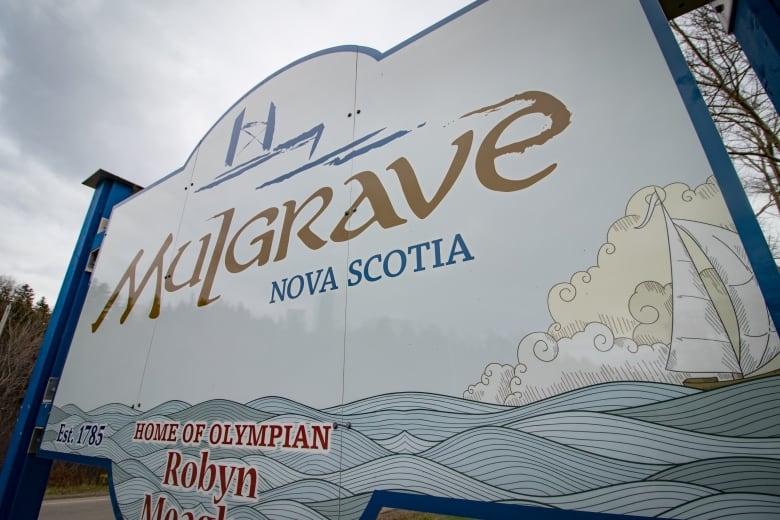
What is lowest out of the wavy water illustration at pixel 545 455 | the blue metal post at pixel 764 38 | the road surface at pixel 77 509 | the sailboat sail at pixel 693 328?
the road surface at pixel 77 509

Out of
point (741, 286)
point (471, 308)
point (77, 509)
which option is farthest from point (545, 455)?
point (77, 509)

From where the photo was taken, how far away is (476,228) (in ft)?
4.17

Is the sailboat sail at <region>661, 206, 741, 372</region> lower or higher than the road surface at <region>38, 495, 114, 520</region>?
higher

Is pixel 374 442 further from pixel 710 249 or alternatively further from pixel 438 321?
pixel 710 249

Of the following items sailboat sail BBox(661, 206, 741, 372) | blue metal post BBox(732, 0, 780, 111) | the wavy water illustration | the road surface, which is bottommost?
the road surface

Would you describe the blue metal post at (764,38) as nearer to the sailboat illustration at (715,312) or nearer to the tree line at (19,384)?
the sailboat illustration at (715,312)

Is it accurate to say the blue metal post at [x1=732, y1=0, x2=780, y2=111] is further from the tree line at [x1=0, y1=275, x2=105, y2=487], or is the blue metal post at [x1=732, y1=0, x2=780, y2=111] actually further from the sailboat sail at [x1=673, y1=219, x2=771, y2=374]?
the tree line at [x1=0, y1=275, x2=105, y2=487]

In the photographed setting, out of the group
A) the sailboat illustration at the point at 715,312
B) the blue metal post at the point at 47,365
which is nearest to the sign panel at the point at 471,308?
the sailboat illustration at the point at 715,312

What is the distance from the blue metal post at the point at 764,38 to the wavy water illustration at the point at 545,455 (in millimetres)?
783

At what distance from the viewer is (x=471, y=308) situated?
1185 millimetres

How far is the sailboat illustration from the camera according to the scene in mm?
819

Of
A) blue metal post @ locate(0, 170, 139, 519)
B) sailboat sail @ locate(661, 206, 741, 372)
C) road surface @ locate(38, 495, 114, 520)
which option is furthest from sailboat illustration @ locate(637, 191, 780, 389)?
road surface @ locate(38, 495, 114, 520)

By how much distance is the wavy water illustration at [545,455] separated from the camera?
2.59ft

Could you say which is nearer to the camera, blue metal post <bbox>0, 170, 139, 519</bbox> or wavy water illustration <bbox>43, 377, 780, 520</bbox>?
wavy water illustration <bbox>43, 377, 780, 520</bbox>
